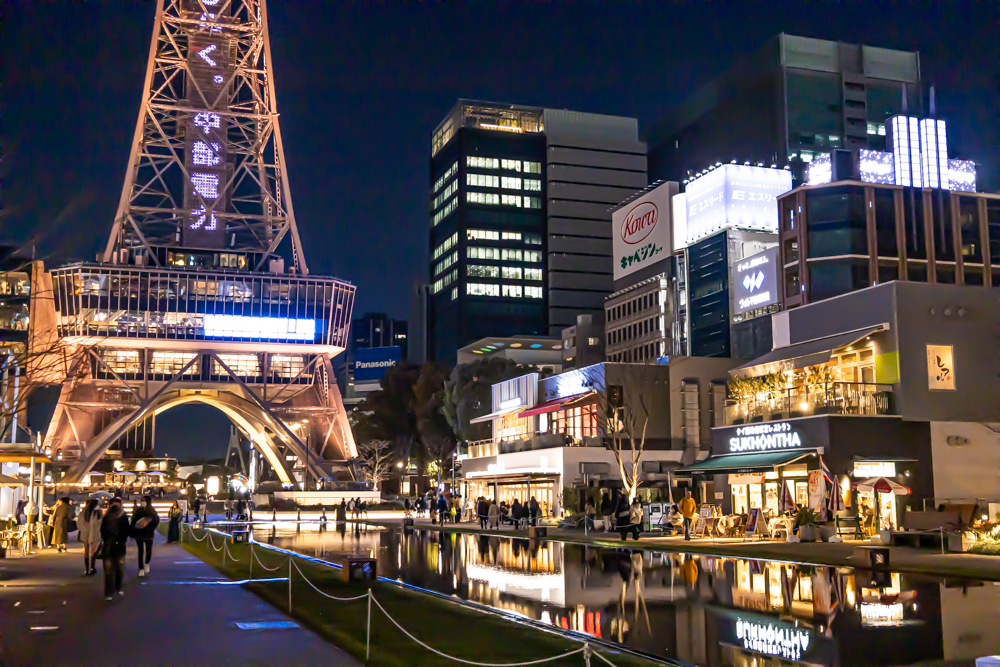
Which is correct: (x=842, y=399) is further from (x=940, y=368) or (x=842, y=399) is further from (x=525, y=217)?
(x=525, y=217)

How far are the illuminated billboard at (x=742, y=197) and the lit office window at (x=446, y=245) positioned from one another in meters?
76.2

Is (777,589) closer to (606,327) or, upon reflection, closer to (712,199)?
(712,199)

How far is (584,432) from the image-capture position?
189ft

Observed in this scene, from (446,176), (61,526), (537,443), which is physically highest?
(446,176)

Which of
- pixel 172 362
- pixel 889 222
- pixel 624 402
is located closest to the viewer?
pixel 624 402

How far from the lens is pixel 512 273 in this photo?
154 m

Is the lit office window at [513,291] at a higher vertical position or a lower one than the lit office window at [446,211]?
lower

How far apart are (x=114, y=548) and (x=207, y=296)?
324ft

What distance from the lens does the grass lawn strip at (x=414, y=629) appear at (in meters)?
11.5

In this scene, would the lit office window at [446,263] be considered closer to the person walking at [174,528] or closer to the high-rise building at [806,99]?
the high-rise building at [806,99]

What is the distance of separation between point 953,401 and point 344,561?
27.6 metres

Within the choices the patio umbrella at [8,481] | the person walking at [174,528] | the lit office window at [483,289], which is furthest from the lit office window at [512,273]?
the patio umbrella at [8,481]

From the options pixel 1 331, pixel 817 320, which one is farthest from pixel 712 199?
pixel 1 331

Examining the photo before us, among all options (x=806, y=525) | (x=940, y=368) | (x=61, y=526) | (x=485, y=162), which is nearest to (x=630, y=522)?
(x=806, y=525)
